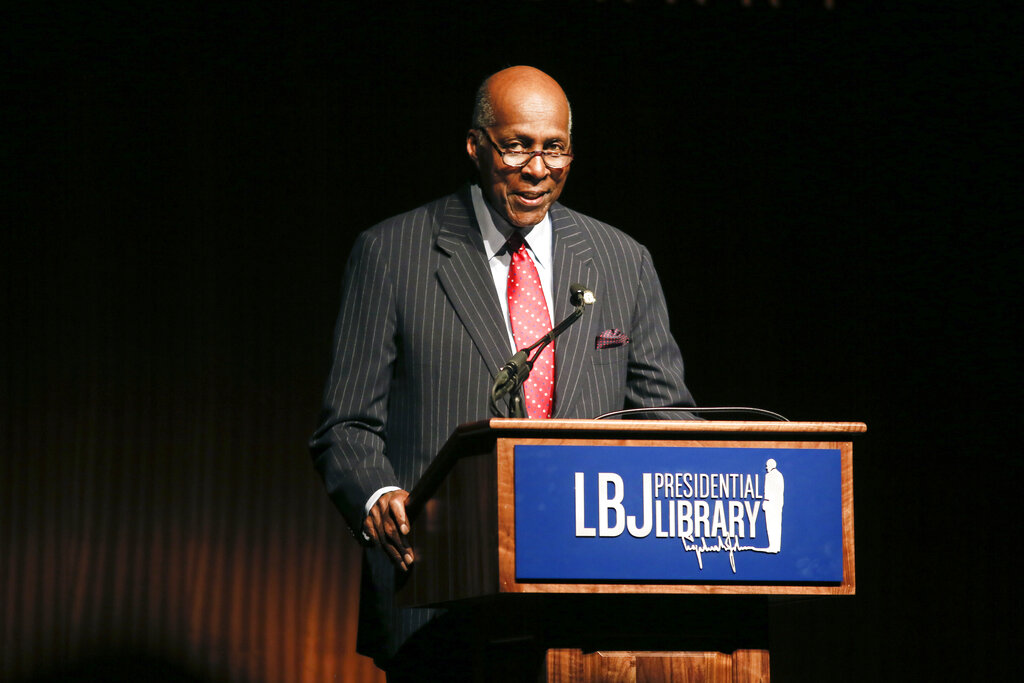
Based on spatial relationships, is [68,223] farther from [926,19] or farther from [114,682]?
[926,19]

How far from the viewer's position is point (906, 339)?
3.78m

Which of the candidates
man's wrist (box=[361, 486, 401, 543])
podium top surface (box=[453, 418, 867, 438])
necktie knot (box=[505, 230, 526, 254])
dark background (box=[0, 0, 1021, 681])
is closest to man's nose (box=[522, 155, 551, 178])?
necktie knot (box=[505, 230, 526, 254])

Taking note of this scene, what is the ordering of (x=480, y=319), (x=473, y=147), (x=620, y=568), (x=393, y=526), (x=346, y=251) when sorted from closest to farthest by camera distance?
1. (x=620, y=568)
2. (x=393, y=526)
3. (x=480, y=319)
4. (x=473, y=147)
5. (x=346, y=251)

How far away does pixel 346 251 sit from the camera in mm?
3660

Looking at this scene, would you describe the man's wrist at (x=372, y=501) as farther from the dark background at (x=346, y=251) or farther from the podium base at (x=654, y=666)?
the dark background at (x=346, y=251)

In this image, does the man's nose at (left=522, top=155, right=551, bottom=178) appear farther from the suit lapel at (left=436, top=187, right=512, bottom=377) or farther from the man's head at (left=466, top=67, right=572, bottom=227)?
the suit lapel at (left=436, top=187, right=512, bottom=377)

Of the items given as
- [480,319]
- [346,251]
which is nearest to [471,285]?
[480,319]

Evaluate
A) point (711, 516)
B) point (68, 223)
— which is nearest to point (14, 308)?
point (68, 223)

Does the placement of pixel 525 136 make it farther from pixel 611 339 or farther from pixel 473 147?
pixel 611 339

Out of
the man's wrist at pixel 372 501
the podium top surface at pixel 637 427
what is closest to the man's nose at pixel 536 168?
the man's wrist at pixel 372 501

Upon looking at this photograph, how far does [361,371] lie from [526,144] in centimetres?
44

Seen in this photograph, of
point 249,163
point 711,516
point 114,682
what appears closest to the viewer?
point 711,516

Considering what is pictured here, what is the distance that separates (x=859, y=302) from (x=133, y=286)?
6.66 feet

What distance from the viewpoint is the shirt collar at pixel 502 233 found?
2.10 meters
